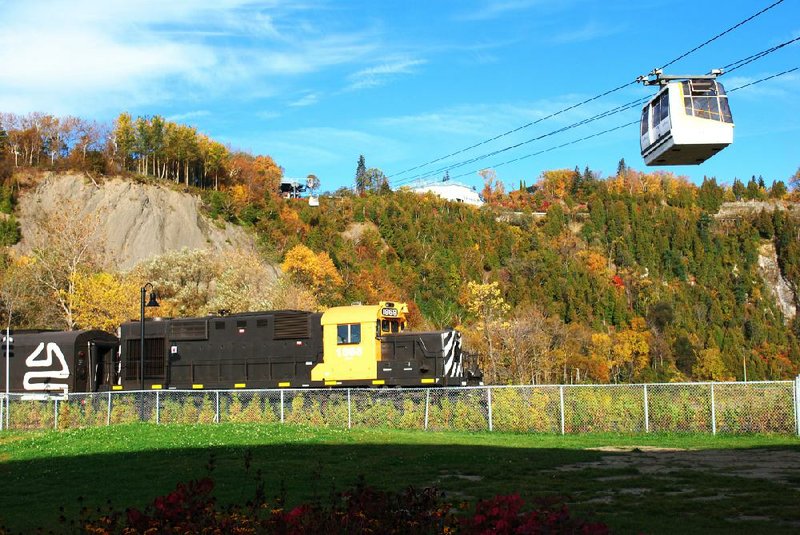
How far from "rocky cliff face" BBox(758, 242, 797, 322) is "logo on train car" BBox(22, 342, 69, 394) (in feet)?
510

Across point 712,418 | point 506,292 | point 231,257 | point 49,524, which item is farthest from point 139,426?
point 506,292

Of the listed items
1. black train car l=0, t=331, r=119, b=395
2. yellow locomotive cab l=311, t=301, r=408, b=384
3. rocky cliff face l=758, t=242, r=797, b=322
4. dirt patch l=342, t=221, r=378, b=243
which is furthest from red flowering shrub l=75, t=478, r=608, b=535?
rocky cliff face l=758, t=242, r=797, b=322

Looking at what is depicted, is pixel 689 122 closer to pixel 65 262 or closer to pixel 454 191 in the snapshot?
pixel 65 262

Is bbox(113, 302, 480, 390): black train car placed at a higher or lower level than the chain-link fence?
higher

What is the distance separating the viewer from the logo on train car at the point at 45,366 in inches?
1385

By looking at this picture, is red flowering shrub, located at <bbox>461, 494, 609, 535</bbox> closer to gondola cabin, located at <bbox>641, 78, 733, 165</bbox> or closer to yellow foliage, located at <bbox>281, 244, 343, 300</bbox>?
gondola cabin, located at <bbox>641, 78, 733, 165</bbox>

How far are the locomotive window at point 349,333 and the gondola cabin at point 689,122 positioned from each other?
13.8 meters

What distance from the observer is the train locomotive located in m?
31.6

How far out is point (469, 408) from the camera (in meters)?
25.9

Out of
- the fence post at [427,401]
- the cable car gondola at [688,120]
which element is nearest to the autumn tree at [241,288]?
the fence post at [427,401]

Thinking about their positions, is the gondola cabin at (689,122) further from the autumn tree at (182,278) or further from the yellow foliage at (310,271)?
the yellow foliage at (310,271)

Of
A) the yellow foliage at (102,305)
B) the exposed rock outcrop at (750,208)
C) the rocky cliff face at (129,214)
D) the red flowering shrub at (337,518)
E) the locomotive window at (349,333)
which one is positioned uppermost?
the exposed rock outcrop at (750,208)

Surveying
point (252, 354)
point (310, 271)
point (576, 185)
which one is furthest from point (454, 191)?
point (252, 354)

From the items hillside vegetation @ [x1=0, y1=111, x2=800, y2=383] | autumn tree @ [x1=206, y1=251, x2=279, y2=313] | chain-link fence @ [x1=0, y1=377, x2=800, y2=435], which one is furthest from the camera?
hillside vegetation @ [x1=0, y1=111, x2=800, y2=383]
